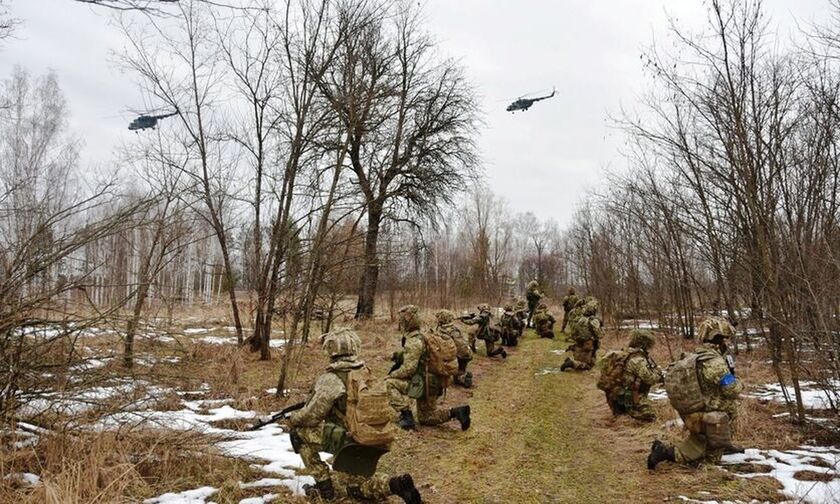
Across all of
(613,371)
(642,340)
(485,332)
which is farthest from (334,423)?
(485,332)

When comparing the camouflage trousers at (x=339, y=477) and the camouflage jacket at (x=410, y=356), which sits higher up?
the camouflage jacket at (x=410, y=356)

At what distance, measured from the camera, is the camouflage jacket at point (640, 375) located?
7.65 m

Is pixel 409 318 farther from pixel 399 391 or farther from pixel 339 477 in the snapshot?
pixel 339 477

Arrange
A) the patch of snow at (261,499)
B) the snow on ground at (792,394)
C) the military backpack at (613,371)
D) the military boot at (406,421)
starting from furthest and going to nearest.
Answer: the military backpack at (613,371)
the snow on ground at (792,394)
the military boot at (406,421)
the patch of snow at (261,499)

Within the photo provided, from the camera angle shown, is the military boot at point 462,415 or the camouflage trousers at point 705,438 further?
the military boot at point 462,415

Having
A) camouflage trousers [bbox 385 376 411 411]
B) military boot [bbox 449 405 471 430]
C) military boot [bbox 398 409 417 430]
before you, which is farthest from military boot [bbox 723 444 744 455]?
camouflage trousers [bbox 385 376 411 411]

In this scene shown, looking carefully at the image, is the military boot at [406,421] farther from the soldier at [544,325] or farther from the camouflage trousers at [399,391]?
the soldier at [544,325]

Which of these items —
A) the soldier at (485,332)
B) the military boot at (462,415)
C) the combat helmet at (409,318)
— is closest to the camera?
the military boot at (462,415)

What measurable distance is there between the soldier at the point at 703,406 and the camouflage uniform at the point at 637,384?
1.88 m

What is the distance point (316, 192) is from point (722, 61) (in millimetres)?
6581

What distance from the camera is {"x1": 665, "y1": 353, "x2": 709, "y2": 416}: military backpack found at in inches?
220

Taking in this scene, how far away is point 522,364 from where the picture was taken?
505 inches

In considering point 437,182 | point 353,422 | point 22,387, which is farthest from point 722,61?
point 437,182

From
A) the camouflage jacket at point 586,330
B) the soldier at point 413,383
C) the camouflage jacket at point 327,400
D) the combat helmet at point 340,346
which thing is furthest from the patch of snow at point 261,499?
the camouflage jacket at point 586,330
